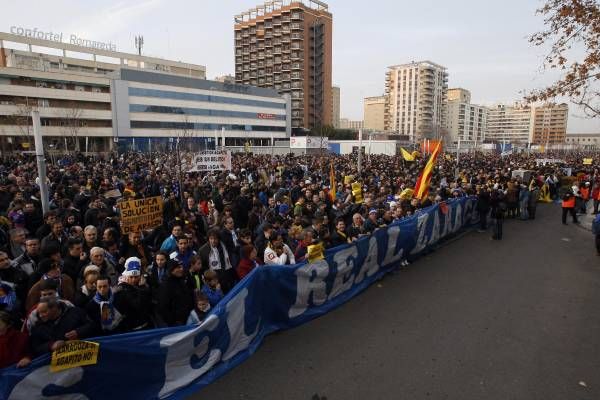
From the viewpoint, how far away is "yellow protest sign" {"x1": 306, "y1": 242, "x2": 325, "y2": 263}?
20.6ft

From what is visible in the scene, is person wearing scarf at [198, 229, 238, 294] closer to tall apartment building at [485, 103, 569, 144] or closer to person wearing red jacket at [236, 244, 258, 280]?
person wearing red jacket at [236, 244, 258, 280]

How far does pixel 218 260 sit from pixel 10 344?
9.75 feet

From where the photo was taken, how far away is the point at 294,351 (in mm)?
5270

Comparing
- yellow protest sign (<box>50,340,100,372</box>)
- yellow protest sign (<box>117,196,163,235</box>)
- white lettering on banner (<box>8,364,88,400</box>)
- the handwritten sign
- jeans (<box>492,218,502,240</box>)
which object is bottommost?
jeans (<box>492,218,502,240</box>)

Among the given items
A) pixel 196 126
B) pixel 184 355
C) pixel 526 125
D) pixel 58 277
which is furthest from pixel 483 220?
pixel 526 125

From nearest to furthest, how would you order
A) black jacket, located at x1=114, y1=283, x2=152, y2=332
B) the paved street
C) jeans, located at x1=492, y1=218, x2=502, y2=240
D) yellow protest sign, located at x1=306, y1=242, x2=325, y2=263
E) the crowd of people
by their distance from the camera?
the crowd of people → black jacket, located at x1=114, y1=283, x2=152, y2=332 → the paved street → yellow protest sign, located at x1=306, y1=242, x2=325, y2=263 → jeans, located at x1=492, y1=218, x2=502, y2=240

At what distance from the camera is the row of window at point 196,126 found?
63219 mm

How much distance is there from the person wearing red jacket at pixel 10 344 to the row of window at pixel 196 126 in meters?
58.1

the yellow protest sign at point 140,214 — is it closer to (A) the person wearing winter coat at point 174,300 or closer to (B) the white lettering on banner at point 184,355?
(A) the person wearing winter coat at point 174,300

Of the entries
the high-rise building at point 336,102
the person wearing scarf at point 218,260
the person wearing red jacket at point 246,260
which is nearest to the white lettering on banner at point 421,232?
the person wearing red jacket at point 246,260

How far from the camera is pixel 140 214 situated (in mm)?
7082

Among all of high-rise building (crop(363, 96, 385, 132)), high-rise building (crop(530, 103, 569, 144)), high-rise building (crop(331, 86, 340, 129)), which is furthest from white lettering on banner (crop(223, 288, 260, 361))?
high-rise building (crop(530, 103, 569, 144))

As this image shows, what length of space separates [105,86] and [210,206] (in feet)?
191

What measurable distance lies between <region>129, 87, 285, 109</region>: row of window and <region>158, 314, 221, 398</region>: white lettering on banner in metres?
65.0
